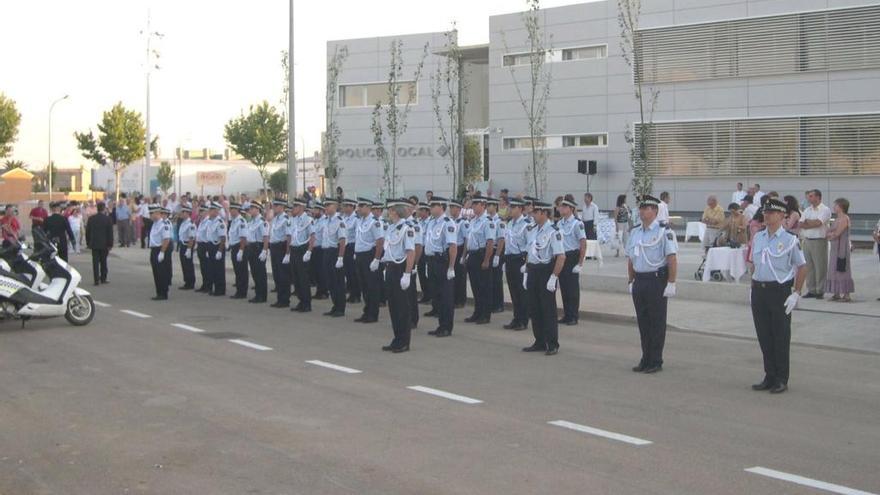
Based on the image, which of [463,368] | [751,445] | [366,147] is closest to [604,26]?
[366,147]

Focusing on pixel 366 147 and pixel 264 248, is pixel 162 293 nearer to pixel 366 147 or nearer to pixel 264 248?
pixel 264 248

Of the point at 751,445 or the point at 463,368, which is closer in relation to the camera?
the point at 751,445

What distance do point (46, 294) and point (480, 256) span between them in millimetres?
6605

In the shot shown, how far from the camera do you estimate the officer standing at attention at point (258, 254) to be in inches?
730

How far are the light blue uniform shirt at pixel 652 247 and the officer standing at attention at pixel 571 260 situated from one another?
386cm

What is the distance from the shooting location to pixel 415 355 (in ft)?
39.8

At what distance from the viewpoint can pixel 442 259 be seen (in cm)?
1469

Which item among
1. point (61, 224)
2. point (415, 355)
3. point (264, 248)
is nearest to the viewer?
point (415, 355)

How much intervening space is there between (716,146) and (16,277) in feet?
96.2

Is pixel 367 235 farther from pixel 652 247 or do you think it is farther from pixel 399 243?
pixel 652 247

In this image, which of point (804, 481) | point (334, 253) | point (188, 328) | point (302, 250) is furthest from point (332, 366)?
point (302, 250)

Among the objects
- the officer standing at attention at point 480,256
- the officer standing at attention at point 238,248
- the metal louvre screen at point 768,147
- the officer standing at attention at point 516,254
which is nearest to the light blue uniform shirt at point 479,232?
the officer standing at attention at point 480,256

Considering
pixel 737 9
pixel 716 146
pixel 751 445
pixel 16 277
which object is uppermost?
pixel 737 9

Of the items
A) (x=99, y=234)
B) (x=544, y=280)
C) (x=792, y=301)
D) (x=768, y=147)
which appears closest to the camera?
(x=792, y=301)
